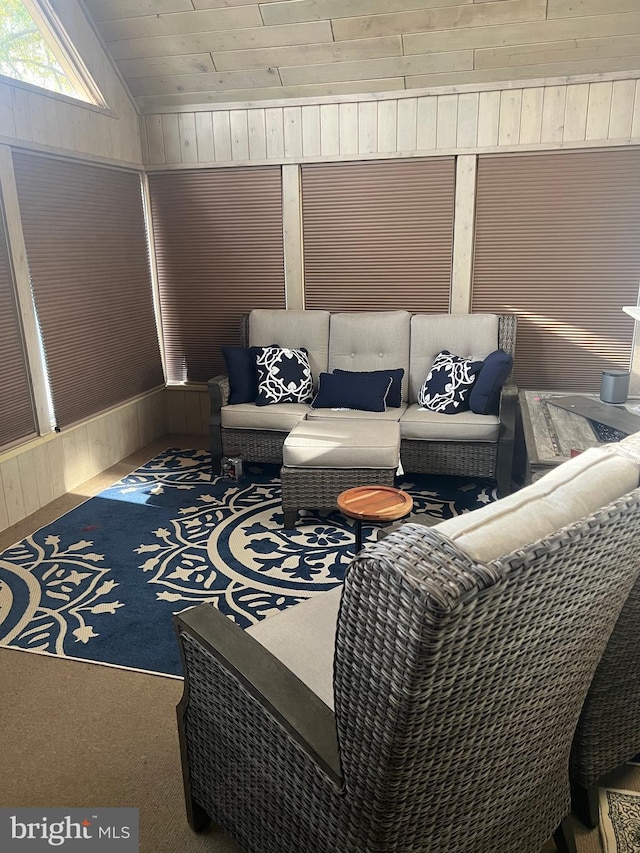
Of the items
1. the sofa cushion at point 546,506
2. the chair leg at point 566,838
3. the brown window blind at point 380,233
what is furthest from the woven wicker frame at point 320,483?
the sofa cushion at point 546,506

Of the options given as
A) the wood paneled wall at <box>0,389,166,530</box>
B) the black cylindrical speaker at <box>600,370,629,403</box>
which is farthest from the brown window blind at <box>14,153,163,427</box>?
the black cylindrical speaker at <box>600,370,629,403</box>

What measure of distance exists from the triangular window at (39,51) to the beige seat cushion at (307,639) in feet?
10.8

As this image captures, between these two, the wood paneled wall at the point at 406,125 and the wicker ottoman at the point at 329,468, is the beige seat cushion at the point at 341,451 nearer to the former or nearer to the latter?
the wicker ottoman at the point at 329,468

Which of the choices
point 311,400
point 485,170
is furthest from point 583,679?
point 485,170

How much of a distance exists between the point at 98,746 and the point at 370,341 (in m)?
2.99

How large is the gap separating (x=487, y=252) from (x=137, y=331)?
8.49 feet

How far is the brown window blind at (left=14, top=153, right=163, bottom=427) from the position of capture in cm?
367

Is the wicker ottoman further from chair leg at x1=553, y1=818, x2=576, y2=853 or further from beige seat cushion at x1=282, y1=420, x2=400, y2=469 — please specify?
chair leg at x1=553, y1=818, x2=576, y2=853

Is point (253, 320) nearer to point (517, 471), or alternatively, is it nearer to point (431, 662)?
point (517, 471)

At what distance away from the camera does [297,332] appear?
440cm

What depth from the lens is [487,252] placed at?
4.35 m

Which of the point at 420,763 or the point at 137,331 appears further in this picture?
the point at 137,331

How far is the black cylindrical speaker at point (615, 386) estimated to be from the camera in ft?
11.8

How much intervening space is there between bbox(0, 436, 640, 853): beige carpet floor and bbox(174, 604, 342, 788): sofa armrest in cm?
35
